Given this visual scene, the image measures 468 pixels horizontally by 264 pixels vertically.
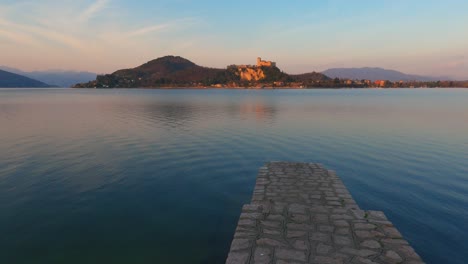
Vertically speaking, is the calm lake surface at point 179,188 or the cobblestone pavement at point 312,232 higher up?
the cobblestone pavement at point 312,232

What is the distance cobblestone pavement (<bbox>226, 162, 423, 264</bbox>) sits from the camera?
721 cm

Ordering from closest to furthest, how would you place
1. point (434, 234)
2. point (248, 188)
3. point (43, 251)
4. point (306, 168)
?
1. point (43, 251)
2. point (434, 234)
3. point (248, 188)
4. point (306, 168)

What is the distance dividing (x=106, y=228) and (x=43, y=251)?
200 centimetres

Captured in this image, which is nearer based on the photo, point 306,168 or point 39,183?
point 39,183

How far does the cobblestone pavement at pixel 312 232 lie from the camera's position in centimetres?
721

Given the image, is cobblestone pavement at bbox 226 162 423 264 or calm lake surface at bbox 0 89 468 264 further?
calm lake surface at bbox 0 89 468 264

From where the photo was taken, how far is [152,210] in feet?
38.8

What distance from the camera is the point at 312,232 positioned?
334 inches

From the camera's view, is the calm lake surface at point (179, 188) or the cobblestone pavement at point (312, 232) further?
the calm lake surface at point (179, 188)

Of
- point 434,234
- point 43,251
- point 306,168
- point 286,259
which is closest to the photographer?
point 286,259

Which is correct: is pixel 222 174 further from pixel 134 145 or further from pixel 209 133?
pixel 209 133

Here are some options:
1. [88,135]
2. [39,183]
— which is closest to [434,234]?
[39,183]

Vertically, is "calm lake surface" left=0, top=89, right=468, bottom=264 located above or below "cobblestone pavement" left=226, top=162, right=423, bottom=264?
below

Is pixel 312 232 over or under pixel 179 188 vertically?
over
